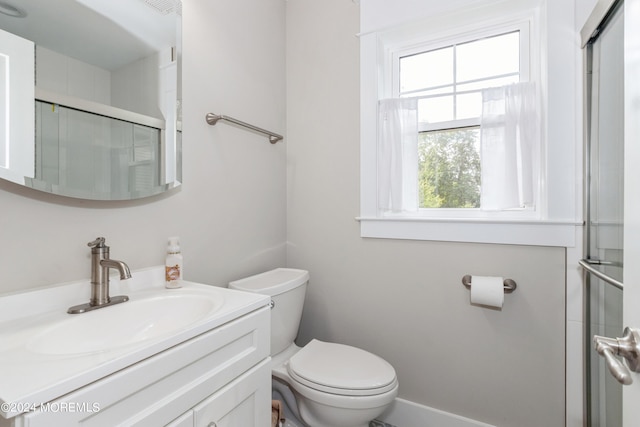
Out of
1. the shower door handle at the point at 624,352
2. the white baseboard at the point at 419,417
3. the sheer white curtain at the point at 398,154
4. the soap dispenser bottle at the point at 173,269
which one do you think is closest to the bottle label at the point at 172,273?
the soap dispenser bottle at the point at 173,269

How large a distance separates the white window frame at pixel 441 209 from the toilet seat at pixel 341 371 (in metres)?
0.59

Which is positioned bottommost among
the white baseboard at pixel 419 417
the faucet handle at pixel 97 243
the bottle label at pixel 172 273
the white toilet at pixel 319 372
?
the white baseboard at pixel 419 417

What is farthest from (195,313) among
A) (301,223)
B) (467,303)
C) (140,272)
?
(467,303)

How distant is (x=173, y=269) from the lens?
108 cm

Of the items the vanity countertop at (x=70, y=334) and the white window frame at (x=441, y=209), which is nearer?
the vanity countertop at (x=70, y=334)

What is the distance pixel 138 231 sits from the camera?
3.57 feet

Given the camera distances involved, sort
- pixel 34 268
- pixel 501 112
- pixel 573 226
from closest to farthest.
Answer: pixel 34 268, pixel 573 226, pixel 501 112

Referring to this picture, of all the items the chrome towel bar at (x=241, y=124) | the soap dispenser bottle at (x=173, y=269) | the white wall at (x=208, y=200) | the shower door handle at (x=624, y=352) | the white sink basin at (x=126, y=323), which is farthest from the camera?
the chrome towel bar at (x=241, y=124)

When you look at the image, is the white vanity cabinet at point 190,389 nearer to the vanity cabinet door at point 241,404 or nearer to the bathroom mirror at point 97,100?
the vanity cabinet door at point 241,404

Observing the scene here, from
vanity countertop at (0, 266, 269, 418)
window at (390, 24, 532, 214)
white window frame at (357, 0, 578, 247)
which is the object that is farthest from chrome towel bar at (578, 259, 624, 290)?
vanity countertop at (0, 266, 269, 418)

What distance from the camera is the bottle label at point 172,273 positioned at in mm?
1071

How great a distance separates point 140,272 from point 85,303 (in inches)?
7.2

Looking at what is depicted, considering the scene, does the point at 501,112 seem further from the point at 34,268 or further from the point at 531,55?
the point at 34,268

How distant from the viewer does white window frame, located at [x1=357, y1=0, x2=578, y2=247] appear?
1.29 meters
